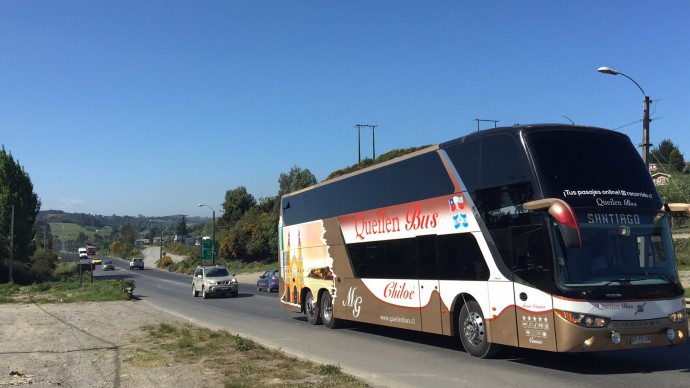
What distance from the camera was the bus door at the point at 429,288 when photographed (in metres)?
11.6

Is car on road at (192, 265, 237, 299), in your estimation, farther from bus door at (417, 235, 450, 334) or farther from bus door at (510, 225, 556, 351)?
bus door at (510, 225, 556, 351)

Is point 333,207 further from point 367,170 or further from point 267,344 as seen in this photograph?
point 267,344

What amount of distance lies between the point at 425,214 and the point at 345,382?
462 centimetres

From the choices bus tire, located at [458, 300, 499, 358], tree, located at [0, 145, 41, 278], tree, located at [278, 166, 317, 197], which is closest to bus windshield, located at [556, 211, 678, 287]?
bus tire, located at [458, 300, 499, 358]

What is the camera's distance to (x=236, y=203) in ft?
341

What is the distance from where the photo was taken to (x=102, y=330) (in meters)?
16.9

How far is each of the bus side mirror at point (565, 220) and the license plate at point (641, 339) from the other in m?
1.62

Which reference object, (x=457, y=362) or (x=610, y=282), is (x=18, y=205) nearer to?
(x=457, y=362)

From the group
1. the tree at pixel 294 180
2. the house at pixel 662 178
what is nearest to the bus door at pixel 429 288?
the house at pixel 662 178

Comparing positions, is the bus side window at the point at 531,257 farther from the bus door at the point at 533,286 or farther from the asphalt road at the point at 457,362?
the asphalt road at the point at 457,362

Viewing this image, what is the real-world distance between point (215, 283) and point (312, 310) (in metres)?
17.3

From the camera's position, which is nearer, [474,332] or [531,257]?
[531,257]

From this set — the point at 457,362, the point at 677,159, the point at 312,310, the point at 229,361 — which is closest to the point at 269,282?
the point at 312,310

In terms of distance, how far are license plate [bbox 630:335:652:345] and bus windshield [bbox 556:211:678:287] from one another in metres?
0.79
